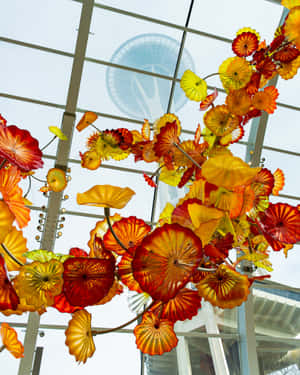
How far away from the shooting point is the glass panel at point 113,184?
8.99 meters

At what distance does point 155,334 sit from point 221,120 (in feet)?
3.06

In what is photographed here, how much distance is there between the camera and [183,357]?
8906mm

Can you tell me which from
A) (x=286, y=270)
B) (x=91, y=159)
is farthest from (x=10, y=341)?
(x=286, y=270)

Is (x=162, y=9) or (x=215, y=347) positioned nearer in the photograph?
(x=162, y=9)

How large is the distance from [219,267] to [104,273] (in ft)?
1.23

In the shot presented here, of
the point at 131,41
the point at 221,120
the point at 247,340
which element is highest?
the point at 131,41

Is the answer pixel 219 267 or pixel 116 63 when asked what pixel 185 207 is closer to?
pixel 219 267

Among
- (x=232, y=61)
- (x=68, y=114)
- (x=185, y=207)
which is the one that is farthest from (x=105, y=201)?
(x=68, y=114)

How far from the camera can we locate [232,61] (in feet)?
5.40

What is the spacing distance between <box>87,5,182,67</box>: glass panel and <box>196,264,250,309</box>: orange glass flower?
8003 millimetres

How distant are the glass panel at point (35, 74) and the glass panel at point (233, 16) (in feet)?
11.5

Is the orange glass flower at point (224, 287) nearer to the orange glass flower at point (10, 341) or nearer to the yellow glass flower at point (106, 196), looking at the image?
the yellow glass flower at point (106, 196)

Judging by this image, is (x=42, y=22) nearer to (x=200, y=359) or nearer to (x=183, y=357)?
(x=183, y=357)

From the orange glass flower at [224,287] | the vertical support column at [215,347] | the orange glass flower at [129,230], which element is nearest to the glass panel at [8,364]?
the vertical support column at [215,347]
